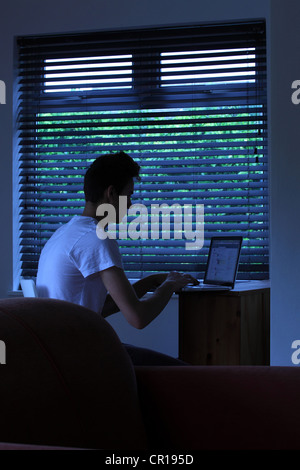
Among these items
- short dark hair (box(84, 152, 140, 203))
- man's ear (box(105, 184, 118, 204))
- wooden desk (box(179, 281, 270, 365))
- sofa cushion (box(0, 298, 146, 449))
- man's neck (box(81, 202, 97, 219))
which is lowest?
wooden desk (box(179, 281, 270, 365))

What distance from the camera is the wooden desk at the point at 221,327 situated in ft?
9.21

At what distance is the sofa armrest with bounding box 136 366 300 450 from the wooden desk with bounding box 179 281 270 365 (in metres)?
1.53

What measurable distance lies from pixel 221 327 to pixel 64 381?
72.6 inches

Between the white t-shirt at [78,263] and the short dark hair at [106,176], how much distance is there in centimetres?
14

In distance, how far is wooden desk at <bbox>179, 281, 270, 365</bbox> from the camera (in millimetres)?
2807

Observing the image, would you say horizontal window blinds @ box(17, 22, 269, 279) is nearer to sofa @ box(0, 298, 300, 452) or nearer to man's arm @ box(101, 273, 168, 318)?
man's arm @ box(101, 273, 168, 318)

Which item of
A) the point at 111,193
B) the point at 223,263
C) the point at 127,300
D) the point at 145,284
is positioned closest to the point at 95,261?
the point at 127,300

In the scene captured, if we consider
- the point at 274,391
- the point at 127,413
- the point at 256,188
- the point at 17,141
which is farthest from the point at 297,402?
the point at 17,141

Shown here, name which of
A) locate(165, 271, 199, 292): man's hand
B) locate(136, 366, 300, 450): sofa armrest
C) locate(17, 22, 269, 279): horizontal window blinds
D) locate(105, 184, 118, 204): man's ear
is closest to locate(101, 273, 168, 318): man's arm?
locate(165, 271, 199, 292): man's hand

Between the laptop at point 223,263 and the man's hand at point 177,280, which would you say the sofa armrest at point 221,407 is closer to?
the man's hand at point 177,280

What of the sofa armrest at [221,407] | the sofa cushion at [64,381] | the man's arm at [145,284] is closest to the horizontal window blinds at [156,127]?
the man's arm at [145,284]

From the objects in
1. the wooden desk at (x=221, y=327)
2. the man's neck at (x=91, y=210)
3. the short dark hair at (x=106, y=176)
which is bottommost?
the wooden desk at (x=221, y=327)

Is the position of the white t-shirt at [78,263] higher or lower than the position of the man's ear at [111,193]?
lower

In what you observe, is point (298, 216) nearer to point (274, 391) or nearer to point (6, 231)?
point (274, 391)
